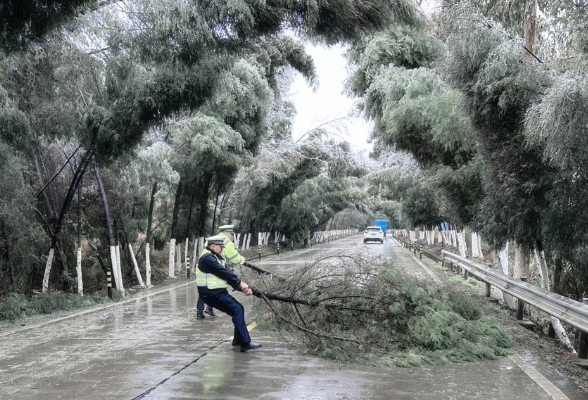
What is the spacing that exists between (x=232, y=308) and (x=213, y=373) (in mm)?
1435

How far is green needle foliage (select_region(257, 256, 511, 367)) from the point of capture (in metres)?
7.80

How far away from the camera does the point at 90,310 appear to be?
44.0 feet

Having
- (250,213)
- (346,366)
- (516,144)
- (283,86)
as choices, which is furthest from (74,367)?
(250,213)

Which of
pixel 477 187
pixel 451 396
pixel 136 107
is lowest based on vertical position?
pixel 451 396

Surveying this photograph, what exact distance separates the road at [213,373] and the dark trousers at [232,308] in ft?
0.85

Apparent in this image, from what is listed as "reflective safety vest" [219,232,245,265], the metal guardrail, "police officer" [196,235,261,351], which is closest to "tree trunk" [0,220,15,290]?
"reflective safety vest" [219,232,245,265]

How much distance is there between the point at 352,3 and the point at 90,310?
955 centimetres

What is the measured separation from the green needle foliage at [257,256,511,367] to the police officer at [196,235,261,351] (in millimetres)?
593

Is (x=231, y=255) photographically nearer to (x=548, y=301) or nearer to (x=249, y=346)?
(x=249, y=346)

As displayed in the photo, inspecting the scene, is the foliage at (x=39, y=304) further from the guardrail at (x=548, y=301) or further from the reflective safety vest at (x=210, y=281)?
the guardrail at (x=548, y=301)

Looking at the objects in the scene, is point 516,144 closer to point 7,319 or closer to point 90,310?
point 90,310

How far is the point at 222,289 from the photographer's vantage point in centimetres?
834

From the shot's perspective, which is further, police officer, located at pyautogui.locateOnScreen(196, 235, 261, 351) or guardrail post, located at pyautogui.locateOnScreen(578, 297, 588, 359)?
police officer, located at pyautogui.locateOnScreen(196, 235, 261, 351)

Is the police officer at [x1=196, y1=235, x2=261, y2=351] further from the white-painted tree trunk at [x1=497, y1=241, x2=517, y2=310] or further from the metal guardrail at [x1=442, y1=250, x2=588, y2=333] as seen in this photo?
the white-painted tree trunk at [x1=497, y1=241, x2=517, y2=310]
